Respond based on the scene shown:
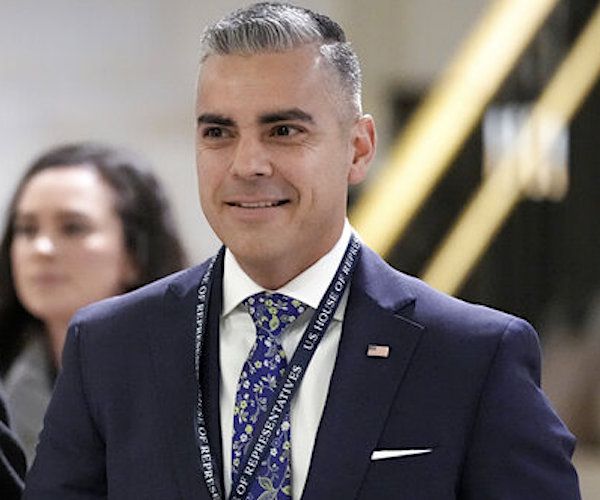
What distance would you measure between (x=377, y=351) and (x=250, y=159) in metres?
0.38

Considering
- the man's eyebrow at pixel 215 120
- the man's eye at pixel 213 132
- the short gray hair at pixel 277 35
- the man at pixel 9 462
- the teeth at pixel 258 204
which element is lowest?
the man at pixel 9 462

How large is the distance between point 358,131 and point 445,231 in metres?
3.96

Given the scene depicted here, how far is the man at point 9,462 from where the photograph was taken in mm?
2857

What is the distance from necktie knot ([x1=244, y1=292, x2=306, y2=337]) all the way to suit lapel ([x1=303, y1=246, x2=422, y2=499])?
0.09m

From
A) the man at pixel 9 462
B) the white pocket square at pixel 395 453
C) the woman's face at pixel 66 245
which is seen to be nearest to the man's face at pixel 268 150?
the white pocket square at pixel 395 453

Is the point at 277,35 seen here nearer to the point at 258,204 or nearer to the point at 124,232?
the point at 258,204

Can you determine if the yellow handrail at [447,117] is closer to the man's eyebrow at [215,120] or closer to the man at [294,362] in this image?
the man at [294,362]

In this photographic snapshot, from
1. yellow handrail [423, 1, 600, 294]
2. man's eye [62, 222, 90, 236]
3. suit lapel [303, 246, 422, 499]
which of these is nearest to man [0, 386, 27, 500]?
suit lapel [303, 246, 422, 499]

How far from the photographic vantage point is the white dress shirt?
2482 mm

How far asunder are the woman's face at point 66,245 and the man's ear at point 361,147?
1602mm

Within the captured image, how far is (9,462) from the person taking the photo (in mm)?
2912

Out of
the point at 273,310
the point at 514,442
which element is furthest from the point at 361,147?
the point at 514,442

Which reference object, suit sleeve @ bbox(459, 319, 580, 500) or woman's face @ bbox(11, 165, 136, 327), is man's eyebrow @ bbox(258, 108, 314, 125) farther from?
woman's face @ bbox(11, 165, 136, 327)

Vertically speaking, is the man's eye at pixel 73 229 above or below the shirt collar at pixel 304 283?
below
